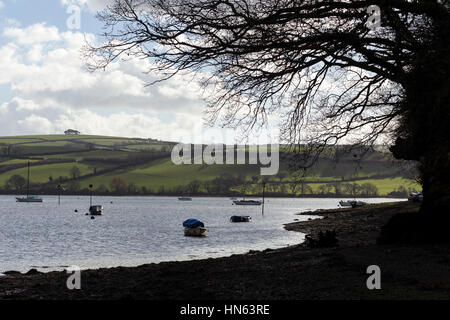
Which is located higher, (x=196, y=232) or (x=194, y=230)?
(x=194, y=230)

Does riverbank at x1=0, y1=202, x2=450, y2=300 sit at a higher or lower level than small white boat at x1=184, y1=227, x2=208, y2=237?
higher

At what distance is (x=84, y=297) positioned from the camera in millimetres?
16203

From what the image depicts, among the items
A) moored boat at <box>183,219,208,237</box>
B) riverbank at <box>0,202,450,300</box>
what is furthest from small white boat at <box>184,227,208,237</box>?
riverbank at <box>0,202,450,300</box>

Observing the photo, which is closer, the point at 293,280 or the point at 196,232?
the point at 293,280

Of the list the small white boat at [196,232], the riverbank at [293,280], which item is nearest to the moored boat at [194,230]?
the small white boat at [196,232]

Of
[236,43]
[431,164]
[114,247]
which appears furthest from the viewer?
[114,247]

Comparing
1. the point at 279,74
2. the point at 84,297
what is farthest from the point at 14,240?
the point at 279,74

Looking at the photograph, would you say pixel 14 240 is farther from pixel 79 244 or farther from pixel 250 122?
pixel 250 122

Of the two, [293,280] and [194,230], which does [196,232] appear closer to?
[194,230]

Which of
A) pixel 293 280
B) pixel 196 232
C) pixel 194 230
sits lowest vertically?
pixel 196 232

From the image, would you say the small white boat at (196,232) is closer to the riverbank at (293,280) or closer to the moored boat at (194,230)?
the moored boat at (194,230)

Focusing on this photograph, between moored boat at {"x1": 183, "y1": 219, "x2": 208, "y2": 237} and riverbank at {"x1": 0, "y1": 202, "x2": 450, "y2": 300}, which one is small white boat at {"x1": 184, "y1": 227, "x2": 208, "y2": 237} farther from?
riverbank at {"x1": 0, "y1": 202, "x2": 450, "y2": 300}

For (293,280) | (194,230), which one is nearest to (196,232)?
(194,230)
